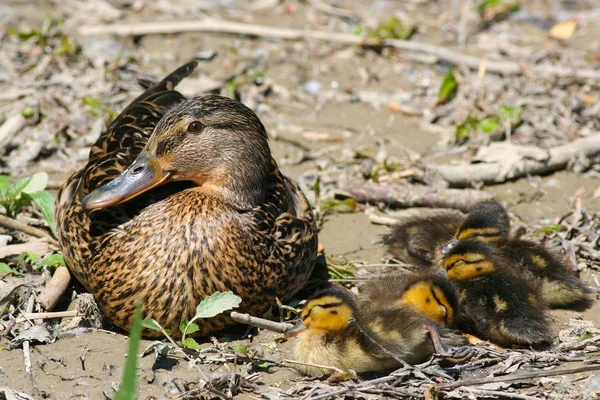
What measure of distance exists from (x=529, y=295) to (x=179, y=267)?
1.85 m

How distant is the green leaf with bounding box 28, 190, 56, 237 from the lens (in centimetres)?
522

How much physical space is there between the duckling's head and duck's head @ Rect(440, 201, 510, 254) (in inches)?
8.2

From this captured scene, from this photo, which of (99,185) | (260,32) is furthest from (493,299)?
(260,32)

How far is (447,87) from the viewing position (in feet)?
24.4

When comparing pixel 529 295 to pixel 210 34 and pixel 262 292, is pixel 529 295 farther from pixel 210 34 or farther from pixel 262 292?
pixel 210 34

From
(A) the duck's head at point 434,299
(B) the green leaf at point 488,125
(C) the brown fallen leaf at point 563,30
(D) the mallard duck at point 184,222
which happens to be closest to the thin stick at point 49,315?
(D) the mallard duck at point 184,222

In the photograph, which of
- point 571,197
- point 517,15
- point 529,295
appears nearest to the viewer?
point 529,295

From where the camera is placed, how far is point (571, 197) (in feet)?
20.1

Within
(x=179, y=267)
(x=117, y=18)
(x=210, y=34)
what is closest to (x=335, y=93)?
(x=210, y=34)

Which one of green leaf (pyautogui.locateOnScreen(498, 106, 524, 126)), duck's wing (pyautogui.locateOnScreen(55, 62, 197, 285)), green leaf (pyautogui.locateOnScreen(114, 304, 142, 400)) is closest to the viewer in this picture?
green leaf (pyautogui.locateOnScreen(114, 304, 142, 400))

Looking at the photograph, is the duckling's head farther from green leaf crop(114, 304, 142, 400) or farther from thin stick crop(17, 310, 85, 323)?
green leaf crop(114, 304, 142, 400)

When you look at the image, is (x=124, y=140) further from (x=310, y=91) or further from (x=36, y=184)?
(x=310, y=91)

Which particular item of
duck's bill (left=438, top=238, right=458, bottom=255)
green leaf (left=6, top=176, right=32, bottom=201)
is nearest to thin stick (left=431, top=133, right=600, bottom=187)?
duck's bill (left=438, top=238, right=458, bottom=255)

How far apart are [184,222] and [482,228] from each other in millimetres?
1830
